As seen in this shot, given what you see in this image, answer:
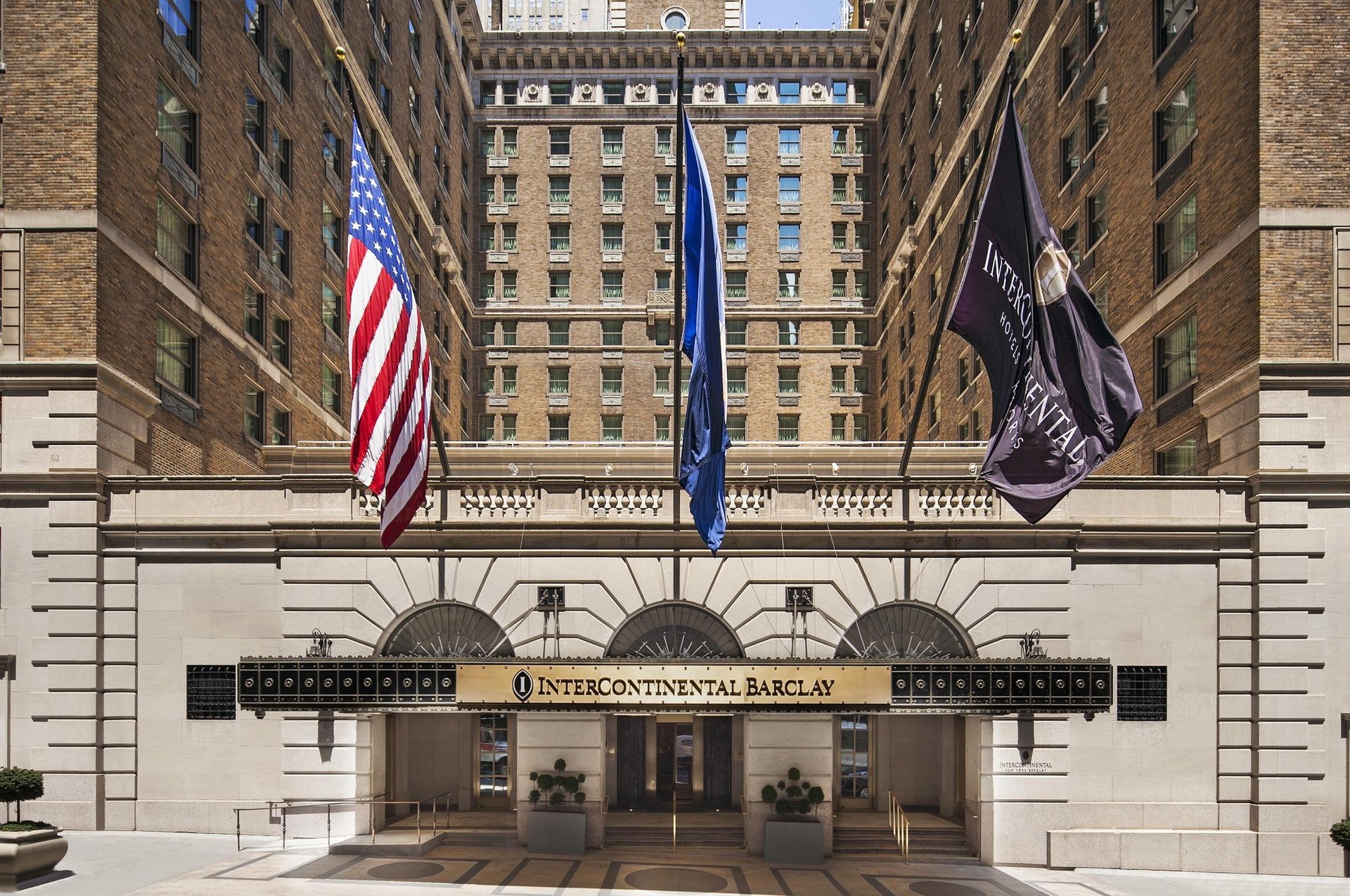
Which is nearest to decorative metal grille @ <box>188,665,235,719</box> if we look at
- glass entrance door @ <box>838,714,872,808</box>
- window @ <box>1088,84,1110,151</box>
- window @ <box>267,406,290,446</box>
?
window @ <box>267,406,290,446</box>

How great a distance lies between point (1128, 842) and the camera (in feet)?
76.6

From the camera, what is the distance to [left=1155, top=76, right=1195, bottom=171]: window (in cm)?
2641

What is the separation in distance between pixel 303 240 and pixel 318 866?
21.6 m

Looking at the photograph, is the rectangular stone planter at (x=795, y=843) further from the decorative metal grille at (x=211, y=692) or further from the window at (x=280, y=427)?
the window at (x=280, y=427)

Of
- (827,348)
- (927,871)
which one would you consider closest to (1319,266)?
(927,871)

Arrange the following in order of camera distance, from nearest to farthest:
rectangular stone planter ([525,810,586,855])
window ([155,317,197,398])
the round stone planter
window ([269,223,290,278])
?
1. the round stone planter
2. rectangular stone planter ([525,810,586,855])
3. window ([155,317,197,398])
4. window ([269,223,290,278])

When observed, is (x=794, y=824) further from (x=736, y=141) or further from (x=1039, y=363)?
(x=736, y=141)

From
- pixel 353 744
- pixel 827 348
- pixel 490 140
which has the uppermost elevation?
pixel 490 140

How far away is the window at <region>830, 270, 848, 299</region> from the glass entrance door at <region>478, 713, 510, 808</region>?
34.7 metres

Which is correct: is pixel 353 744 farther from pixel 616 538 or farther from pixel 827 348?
pixel 827 348

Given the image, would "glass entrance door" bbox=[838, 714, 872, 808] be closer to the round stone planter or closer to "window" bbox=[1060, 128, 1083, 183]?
"window" bbox=[1060, 128, 1083, 183]

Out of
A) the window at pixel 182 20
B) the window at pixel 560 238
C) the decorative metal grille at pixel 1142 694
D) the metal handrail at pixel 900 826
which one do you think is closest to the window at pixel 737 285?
the window at pixel 560 238

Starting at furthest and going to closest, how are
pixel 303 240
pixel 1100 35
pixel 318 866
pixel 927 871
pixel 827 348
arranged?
pixel 827 348 → pixel 303 240 → pixel 1100 35 → pixel 927 871 → pixel 318 866

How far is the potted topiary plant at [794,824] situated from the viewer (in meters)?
23.7
